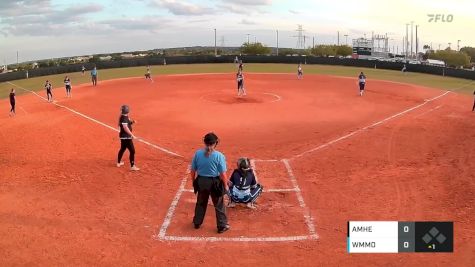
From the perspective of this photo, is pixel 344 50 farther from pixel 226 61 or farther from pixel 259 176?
pixel 259 176

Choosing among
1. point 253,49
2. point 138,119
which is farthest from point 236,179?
point 253,49

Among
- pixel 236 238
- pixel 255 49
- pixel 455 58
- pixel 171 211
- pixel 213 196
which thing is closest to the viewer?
pixel 236 238

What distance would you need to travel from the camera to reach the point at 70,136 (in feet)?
59.7

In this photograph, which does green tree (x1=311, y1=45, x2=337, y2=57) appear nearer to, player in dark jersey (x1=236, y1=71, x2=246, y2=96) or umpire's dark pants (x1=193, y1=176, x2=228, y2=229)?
player in dark jersey (x1=236, y1=71, x2=246, y2=96)

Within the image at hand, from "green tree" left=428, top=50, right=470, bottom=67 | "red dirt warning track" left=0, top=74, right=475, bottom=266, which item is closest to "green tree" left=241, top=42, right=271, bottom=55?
"green tree" left=428, top=50, right=470, bottom=67

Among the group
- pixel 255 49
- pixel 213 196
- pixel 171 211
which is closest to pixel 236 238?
pixel 213 196

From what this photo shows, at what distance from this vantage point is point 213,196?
8.82 m

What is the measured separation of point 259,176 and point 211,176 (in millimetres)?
4149

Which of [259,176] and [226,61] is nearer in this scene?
[259,176]

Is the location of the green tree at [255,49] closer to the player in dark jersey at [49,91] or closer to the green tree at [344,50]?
the green tree at [344,50]
